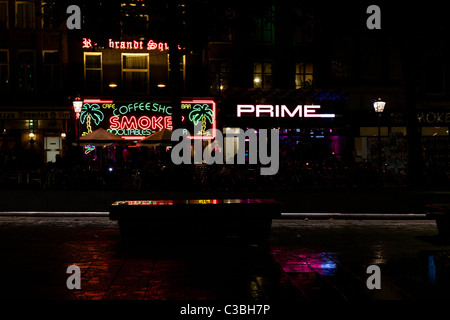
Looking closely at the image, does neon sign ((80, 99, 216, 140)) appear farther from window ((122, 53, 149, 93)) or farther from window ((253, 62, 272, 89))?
window ((253, 62, 272, 89))

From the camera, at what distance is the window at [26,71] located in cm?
3119

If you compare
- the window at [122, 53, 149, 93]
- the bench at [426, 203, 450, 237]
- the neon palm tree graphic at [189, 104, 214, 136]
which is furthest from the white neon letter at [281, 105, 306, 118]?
the bench at [426, 203, 450, 237]

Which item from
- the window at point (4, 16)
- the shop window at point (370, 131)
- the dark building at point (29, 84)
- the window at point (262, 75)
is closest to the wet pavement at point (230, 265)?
the dark building at point (29, 84)

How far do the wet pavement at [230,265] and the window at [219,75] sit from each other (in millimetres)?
18949

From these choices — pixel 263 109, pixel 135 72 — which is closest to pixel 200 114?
pixel 263 109

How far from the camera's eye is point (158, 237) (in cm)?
1180

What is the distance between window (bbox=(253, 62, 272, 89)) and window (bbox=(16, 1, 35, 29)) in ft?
41.8

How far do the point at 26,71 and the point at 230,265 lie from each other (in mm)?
25469

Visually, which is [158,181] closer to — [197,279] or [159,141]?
[159,141]

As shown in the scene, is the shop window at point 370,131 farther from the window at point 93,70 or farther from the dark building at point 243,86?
the window at point 93,70

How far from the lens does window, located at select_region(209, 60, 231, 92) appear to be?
32.1 m

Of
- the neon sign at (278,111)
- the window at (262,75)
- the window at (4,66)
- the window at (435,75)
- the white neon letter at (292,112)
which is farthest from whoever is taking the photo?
the window at (435,75)

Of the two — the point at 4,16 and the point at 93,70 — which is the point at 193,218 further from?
the point at 4,16

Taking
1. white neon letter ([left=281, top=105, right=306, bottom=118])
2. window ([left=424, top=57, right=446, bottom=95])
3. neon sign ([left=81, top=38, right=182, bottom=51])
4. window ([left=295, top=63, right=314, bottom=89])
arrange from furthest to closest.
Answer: window ([left=424, top=57, right=446, bottom=95]) → window ([left=295, top=63, right=314, bottom=89]) → white neon letter ([left=281, top=105, right=306, bottom=118]) → neon sign ([left=81, top=38, right=182, bottom=51])
